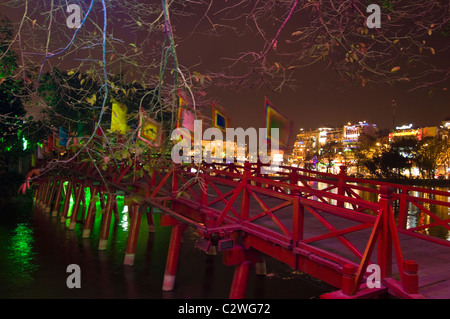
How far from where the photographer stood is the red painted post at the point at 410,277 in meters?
3.81

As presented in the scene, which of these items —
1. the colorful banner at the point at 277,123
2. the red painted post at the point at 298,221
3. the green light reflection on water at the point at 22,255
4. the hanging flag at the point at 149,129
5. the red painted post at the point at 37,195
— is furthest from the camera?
the red painted post at the point at 37,195

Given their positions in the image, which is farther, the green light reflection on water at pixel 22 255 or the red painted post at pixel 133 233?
the red painted post at pixel 133 233

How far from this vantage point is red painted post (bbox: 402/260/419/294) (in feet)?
12.5

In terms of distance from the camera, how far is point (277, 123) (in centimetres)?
866

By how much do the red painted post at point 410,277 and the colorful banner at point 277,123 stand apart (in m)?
4.96

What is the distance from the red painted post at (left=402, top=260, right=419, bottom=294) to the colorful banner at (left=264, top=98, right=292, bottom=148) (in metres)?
4.96

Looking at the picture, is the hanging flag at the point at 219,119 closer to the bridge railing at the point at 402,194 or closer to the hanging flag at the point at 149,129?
the bridge railing at the point at 402,194

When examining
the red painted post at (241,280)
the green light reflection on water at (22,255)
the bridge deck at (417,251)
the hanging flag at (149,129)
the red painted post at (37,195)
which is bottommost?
the green light reflection on water at (22,255)

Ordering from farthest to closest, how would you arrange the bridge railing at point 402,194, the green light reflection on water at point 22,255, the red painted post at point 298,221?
the green light reflection on water at point 22,255 → the bridge railing at point 402,194 → the red painted post at point 298,221

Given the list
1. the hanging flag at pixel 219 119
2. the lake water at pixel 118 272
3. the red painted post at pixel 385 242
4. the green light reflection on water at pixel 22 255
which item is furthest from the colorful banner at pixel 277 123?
the green light reflection on water at pixel 22 255

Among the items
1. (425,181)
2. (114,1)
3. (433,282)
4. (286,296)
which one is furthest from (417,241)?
(425,181)

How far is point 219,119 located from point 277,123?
1.44 metres
